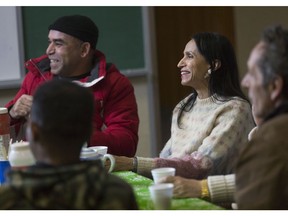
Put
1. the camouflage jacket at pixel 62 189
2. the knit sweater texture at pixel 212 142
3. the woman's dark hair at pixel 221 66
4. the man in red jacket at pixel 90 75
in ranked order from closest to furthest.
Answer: the camouflage jacket at pixel 62 189 < the knit sweater texture at pixel 212 142 < the woman's dark hair at pixel 221 66 < the man in red jacket at pixel 90 75

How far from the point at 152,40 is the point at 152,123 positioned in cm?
63

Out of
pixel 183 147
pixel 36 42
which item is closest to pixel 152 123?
pixel 36 42

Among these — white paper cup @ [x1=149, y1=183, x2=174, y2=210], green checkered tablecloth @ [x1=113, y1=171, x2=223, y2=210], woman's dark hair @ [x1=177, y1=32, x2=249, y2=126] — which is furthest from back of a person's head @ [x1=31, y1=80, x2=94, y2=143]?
woman's dark hair @ [x1=177, y1=32, x2=249, y2=126]

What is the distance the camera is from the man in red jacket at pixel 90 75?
295 centimetres

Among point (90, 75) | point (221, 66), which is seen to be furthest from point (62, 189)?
point (90, 75)

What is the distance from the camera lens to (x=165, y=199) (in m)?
1.68

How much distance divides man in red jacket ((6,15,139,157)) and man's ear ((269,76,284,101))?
140 centimetres

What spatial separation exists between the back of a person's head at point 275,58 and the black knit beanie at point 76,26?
155 cm

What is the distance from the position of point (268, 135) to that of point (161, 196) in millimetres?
361

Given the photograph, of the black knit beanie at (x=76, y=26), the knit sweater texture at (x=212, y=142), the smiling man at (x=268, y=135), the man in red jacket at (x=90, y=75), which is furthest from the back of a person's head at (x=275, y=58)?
the black knit beanie at (x=76, y=26)

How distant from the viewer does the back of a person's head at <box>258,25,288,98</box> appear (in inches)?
60.8

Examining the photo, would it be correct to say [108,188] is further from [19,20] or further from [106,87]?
[19,20]

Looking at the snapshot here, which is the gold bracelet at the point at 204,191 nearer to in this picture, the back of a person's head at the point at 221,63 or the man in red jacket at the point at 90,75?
the back of a person's head at the point at 221,63

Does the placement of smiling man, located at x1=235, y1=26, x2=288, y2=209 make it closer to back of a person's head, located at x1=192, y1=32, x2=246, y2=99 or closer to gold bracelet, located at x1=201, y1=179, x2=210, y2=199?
gold bracelet, located at x1=201, y1=179, x2=210, y2=199
